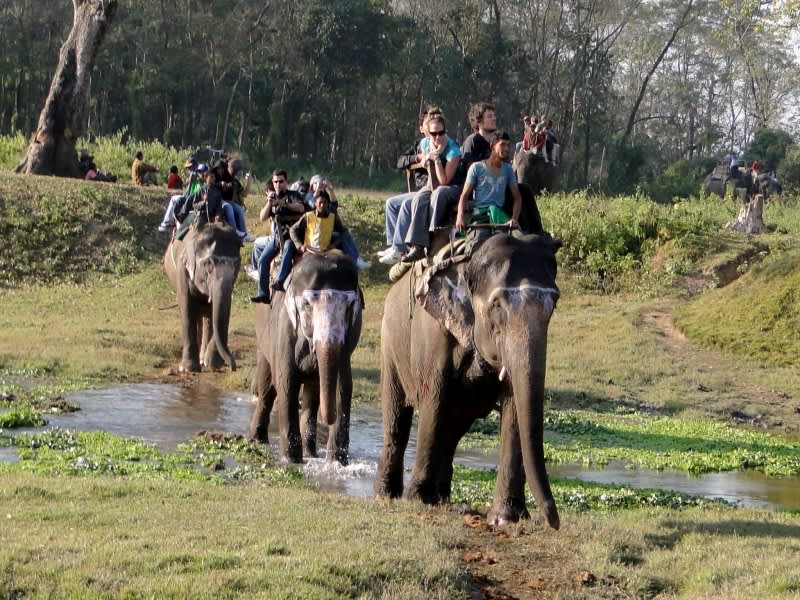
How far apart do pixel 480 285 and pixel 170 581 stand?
2898mm

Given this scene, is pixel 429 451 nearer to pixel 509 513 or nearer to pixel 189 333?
pixel 509 513

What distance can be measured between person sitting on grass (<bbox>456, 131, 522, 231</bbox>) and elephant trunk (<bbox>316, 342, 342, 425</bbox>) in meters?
2.47

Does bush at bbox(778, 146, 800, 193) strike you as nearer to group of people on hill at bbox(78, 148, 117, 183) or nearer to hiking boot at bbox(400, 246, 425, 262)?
group of people on hill at bbox(78, 148, 117, 183)

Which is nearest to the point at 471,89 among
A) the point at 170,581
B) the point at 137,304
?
the point at 137,304

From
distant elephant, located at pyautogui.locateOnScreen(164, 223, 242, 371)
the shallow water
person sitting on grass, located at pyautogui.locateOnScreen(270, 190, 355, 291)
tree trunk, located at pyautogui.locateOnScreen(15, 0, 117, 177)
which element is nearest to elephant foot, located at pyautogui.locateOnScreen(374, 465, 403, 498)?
the shallow water

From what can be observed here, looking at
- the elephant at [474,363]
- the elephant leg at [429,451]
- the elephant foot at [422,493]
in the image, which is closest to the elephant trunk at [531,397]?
the elephant at [474,363]

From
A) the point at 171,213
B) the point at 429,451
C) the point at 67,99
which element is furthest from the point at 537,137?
the point at 67,99

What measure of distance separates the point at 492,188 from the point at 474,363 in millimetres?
1280

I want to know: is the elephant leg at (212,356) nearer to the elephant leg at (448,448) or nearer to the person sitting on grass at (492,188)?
the elephant leg at (448,448)

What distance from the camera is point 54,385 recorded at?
1669 cm

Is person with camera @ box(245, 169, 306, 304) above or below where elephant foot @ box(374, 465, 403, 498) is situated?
above

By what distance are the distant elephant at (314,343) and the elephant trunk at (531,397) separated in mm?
3605

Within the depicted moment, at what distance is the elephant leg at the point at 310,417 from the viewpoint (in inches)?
508

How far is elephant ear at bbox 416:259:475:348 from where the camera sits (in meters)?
8.85
